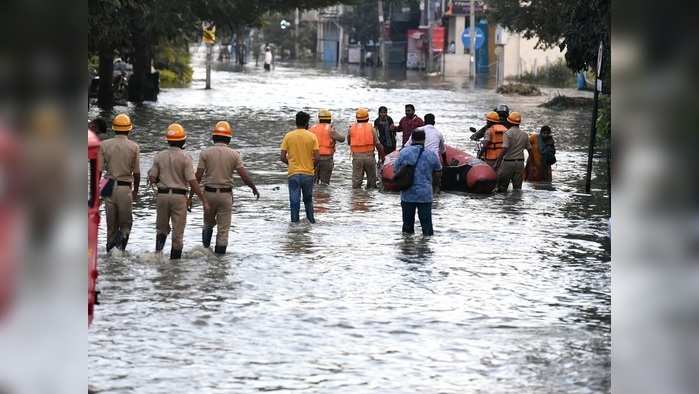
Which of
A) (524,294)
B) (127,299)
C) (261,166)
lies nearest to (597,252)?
(524,294)

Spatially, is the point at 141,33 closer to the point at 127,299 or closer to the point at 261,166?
Answer: the point at 261,166

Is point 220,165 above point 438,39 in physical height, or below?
below

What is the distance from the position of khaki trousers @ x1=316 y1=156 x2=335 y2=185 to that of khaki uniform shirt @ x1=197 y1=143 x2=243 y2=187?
752 centimetres

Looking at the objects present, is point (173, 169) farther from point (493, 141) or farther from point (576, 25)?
point (576, 25)

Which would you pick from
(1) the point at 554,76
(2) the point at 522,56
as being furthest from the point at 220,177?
(2) the point at 522,56

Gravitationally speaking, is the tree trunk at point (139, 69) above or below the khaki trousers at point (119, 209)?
above

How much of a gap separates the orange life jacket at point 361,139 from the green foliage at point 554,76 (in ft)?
151

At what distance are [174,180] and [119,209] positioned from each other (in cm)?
87

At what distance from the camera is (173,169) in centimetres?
1449

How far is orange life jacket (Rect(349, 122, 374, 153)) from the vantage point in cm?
2238

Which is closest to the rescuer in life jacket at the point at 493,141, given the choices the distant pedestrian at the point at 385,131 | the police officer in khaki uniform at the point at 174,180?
the distant pedestrian at the point at 385,131

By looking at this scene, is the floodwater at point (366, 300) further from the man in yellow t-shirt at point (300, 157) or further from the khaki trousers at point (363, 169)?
the man in yellow t-shirt at point (300, 157)

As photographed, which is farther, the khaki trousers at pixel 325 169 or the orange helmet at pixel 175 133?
the khaki trousers at pixel 325 169

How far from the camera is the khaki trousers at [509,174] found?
75.0ft
